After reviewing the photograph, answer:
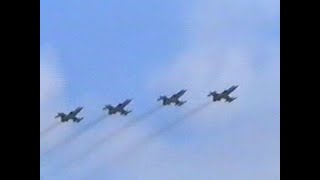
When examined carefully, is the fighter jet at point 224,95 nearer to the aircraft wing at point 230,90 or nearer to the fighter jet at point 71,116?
the aircraft wing at point 230,90

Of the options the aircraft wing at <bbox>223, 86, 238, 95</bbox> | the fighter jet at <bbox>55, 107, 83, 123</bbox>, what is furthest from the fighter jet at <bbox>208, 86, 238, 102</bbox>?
the fighter jet at <bbox>55, 107, 83, 123</bbox>

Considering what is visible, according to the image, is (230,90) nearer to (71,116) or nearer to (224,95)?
(224,95)

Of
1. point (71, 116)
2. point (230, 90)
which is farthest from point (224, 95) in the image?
point (71, 116)

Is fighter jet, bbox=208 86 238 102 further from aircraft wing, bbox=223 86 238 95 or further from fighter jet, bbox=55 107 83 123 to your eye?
fighter jet, bbox=55 107 83 123

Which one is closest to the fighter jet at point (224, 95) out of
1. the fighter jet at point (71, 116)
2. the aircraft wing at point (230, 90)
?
the aircraft wing at point (230, 90)
